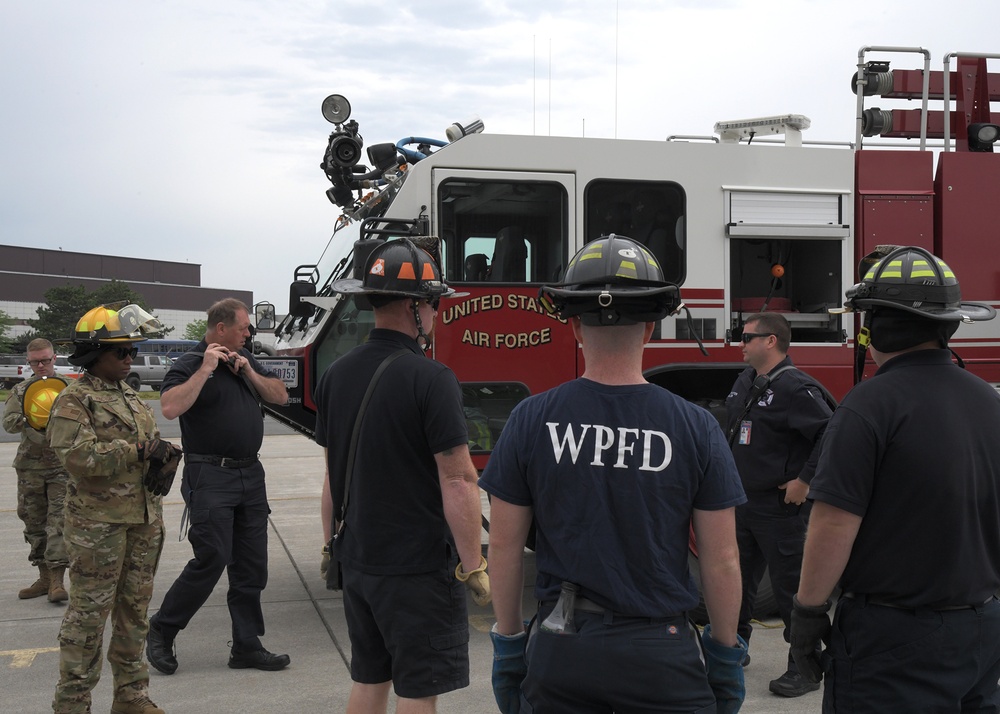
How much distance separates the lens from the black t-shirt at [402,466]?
3.09 metres

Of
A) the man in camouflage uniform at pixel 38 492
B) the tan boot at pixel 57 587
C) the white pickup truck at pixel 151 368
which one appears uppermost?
the man in camouflage uniform at pixel 38 492

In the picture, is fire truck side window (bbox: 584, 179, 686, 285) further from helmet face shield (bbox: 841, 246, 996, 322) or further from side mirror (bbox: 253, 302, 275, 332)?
helmet face shield (bbox: 841, 246, 996, 322)

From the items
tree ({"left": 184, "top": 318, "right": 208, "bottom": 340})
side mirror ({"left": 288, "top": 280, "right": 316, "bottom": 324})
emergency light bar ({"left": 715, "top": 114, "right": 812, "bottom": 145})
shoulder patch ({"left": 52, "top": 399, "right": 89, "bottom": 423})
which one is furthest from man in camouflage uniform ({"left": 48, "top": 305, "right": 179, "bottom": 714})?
tree ({"left": 184, "top": 318, "right": 208, "bottom": 340})

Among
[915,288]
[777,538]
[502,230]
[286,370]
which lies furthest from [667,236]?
[915,288]

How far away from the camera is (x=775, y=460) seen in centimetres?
474

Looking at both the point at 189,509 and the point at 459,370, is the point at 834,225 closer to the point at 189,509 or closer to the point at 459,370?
the point at 459,370

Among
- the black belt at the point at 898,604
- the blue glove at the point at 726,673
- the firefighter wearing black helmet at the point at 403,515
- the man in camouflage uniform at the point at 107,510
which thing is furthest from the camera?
the man in camouflage uniform at the point at 107,510

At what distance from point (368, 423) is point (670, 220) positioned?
3329mm

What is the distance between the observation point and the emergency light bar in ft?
20.7

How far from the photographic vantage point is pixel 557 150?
5699 millimetres

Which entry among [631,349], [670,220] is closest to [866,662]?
[631,349]

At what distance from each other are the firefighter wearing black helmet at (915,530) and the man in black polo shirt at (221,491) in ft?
10.6

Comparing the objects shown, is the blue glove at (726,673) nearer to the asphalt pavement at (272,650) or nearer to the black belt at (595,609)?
the black belt at (595,609)

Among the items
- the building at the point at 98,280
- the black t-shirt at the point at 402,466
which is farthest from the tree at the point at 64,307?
the black t-shirt at the point at 402,466
